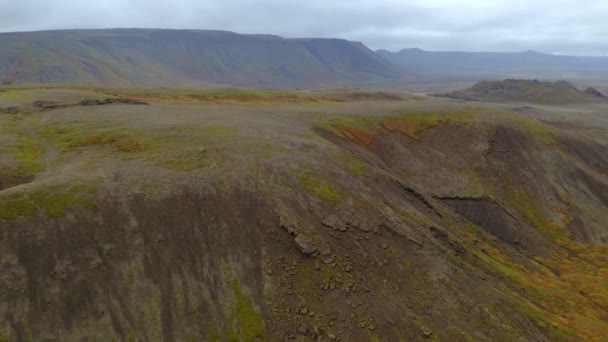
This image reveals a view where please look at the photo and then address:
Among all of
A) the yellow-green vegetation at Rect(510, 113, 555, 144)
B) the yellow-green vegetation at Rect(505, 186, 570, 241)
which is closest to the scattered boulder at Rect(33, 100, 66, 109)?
the yellow-green vegetation at Rect(505, 186, 570, 241)

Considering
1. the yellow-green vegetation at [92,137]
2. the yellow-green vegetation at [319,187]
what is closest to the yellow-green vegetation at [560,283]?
the yellow-green vegetation at [319,187]

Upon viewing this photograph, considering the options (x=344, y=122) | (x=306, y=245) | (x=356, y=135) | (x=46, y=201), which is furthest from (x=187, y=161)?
(x=344, y=122)

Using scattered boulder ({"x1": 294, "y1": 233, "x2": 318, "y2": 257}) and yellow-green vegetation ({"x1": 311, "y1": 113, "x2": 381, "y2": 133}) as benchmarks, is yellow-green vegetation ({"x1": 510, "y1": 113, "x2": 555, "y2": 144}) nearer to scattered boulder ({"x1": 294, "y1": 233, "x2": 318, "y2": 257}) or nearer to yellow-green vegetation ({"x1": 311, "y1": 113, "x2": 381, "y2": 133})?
yellow-green vegetation ({"x1": 311, "y1": 113, "x2": 381, "y2": 133})

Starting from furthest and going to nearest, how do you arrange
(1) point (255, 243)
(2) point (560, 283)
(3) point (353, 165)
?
1. (3) point (353, 165)
2. (2) point (560, 283)
3. (1) point (255, 243)

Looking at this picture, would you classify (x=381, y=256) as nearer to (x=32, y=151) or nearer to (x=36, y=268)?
(x=36, y=268)

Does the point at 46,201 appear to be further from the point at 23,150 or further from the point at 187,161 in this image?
the point at 23,150

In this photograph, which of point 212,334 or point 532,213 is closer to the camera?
point 212,334

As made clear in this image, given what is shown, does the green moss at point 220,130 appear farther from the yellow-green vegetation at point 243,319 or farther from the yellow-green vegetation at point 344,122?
the yellow-green vegetation at point 243,319
